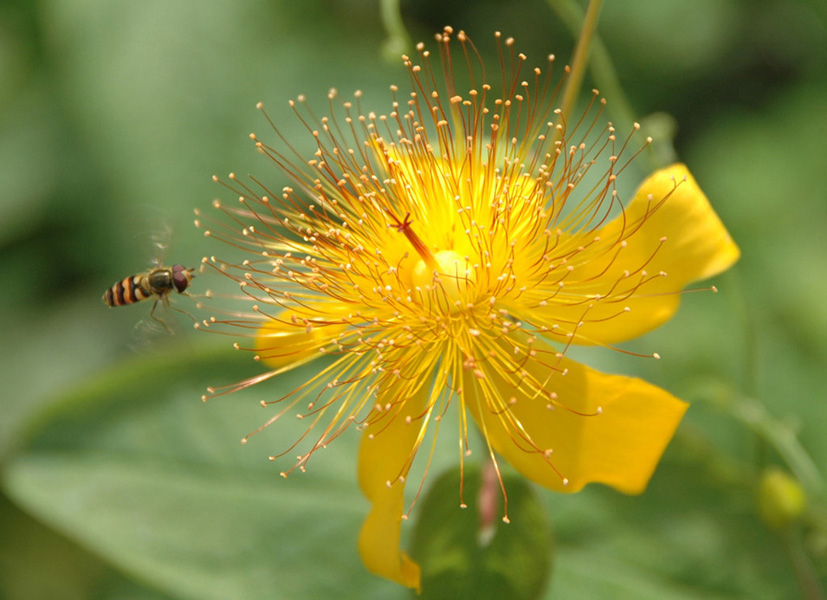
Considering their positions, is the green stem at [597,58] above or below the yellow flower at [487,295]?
above

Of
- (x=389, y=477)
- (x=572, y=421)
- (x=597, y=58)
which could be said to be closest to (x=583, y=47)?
(x=597, y=58)

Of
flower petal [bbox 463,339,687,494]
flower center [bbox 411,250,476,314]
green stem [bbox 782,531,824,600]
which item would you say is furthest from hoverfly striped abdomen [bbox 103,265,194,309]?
green stem [bbox 782,531,824,600]

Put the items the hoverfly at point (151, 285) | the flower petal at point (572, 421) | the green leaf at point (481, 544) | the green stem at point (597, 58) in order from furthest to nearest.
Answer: the hoverfly at point (151, 285) < the green stem at point (597, 58) < the green leaf at point (481, 544) < the flower petal at point (572, 421)

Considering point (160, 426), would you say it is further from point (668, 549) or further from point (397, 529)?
point (668, 549)

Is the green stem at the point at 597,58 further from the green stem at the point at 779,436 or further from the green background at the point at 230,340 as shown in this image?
the green stem at the point at 779,436

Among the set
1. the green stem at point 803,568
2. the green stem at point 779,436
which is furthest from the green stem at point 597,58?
the green stem at point 803,568

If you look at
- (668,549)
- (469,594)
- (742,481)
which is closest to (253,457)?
(469,594)
